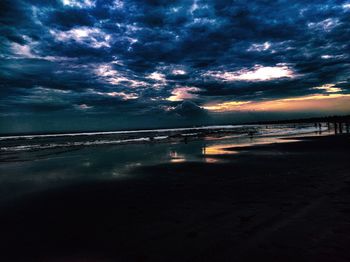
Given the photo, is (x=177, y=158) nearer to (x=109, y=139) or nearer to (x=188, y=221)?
(x=188, y=221)

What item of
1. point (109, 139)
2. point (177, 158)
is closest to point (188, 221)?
point (177, 158)

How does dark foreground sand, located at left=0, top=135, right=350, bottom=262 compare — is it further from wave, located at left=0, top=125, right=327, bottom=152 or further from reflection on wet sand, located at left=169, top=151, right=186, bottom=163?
wave, located at left=0, top=125, right=327, bottom=152

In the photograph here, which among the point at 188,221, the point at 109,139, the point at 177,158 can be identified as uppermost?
the point at 109,139

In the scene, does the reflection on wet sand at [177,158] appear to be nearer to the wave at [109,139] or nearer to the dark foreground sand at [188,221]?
the dark foreground sand at [188,221]

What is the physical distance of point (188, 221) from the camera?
720cm

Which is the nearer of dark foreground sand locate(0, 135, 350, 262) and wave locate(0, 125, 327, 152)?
dark foreground sand locate(0, 135, 350, 262)

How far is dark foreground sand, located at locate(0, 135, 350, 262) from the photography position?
5.48 m

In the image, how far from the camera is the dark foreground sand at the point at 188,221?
216 inches

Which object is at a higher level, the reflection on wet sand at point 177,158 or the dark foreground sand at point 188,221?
the reflection on wet sand at point 177,158

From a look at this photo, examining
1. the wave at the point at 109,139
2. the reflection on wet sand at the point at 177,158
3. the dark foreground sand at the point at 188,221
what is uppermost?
the wave at the point at 109,139

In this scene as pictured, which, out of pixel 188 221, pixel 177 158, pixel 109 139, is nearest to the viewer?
pixel 188 221

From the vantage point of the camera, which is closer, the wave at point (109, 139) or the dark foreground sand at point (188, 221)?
the dark foreground sand at point (188, 221)

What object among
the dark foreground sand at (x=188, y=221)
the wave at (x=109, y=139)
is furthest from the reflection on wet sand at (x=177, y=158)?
the wave at (x=109, y=139)

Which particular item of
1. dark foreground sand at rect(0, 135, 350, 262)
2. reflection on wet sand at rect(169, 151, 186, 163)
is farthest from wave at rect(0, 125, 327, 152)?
dark foreground sand at rect(0, 135, 350, 262)
